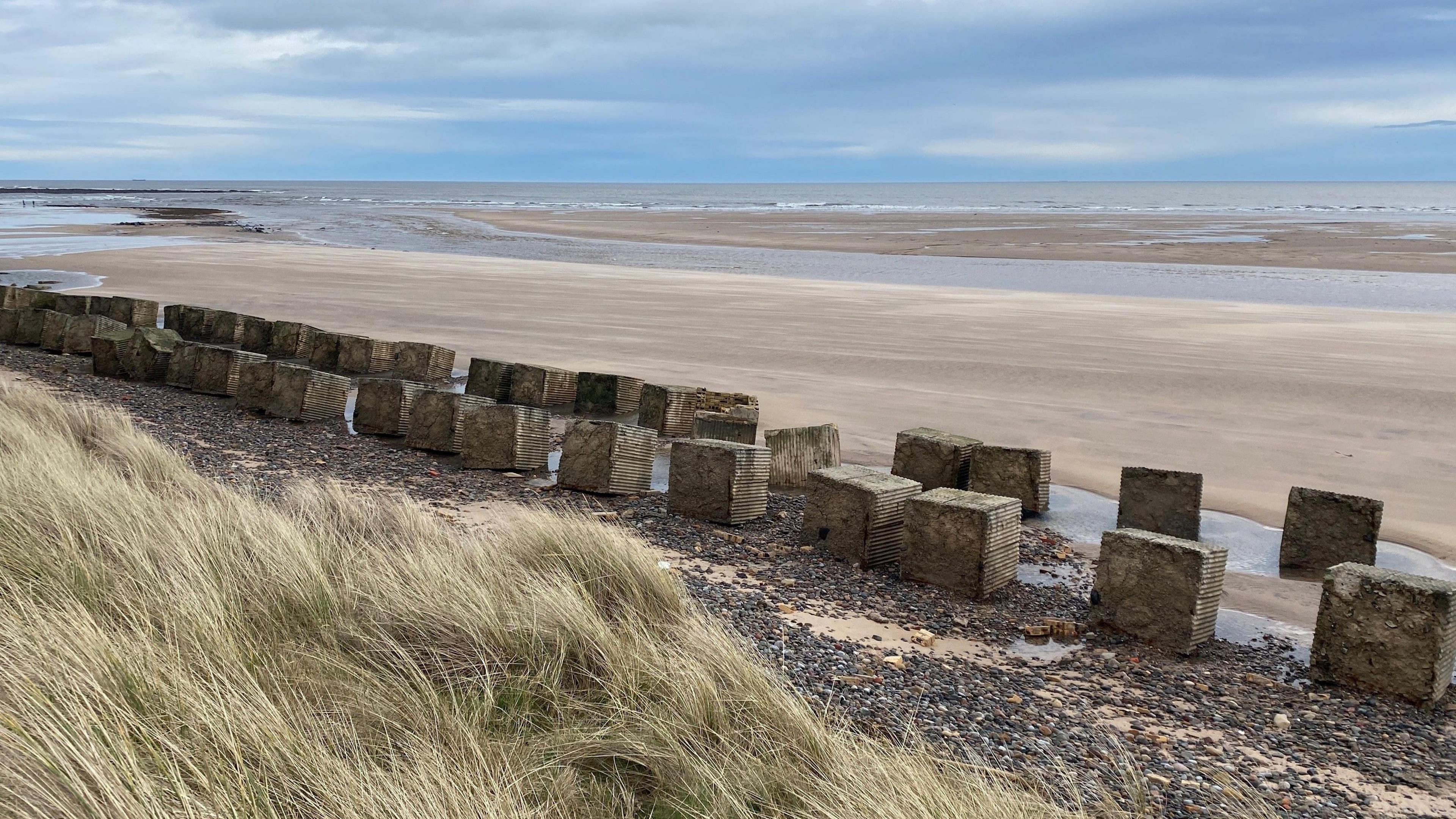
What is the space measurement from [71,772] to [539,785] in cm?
133

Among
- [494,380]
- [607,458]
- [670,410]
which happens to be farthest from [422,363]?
[607,458]

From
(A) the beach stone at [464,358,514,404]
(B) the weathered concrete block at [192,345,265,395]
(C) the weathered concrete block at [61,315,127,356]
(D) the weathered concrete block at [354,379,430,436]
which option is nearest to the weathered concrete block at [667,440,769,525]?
(D) the weathered concrete block at [354,379,430,436]

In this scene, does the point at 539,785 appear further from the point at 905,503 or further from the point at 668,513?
the point at 668,513

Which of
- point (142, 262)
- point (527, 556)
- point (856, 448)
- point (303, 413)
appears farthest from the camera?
point (142, 262)

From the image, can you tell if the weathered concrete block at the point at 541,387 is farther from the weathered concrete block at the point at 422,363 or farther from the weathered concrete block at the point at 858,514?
the weathered concrete block at the point at 858,514

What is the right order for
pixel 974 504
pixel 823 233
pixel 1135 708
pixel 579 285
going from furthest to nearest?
pixel 823 233
pixel 579 285
pixel 974 504
pixel 1135 708

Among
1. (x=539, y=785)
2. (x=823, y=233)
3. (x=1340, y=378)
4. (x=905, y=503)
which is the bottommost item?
(x=539, y=785)

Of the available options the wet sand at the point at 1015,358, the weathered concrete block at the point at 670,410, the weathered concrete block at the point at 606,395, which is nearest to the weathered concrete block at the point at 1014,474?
the wet sand at the point at 1015,358

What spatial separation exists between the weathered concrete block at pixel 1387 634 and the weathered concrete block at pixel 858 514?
2.23 meters

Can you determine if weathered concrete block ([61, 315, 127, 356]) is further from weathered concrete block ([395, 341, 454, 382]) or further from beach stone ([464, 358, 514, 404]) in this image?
beach stone ([464, 358, 514, 404])

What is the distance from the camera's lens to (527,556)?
5562 millimetres

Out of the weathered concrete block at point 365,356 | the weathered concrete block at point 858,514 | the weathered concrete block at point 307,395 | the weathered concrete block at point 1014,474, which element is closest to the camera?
the weathered concrete block at point 858,514

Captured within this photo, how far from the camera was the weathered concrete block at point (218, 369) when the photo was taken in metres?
11.2

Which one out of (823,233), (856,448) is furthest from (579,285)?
(823,233)
